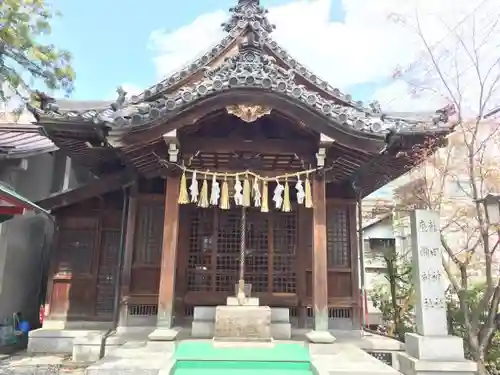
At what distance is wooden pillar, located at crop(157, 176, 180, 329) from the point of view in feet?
25.5

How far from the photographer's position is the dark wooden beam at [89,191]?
9.86m

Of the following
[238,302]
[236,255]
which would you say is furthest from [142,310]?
[238,302]

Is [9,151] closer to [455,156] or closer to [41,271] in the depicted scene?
[41,271]

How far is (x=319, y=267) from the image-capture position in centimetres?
797

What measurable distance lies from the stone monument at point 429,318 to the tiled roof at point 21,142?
8.36m

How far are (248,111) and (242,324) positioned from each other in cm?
403

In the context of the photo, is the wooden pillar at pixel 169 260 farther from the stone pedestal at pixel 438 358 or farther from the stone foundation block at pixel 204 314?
the stone pedestal at pixel 438 358

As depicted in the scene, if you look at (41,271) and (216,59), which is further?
(41,271)

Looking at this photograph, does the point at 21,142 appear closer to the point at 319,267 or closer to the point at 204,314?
the point at 204,314

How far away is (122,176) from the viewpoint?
9906 mm

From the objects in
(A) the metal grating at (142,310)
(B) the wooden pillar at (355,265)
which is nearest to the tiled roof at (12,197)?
(A) the metal grating at (142,310)

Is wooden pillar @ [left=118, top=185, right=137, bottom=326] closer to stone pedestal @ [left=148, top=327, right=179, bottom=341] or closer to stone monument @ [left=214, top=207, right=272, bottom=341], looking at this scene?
stone pedestal @ [left=148, top=327, right=179, bottom=341]

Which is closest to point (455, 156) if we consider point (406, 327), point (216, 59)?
point (406, 327)

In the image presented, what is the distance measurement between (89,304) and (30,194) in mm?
3924
